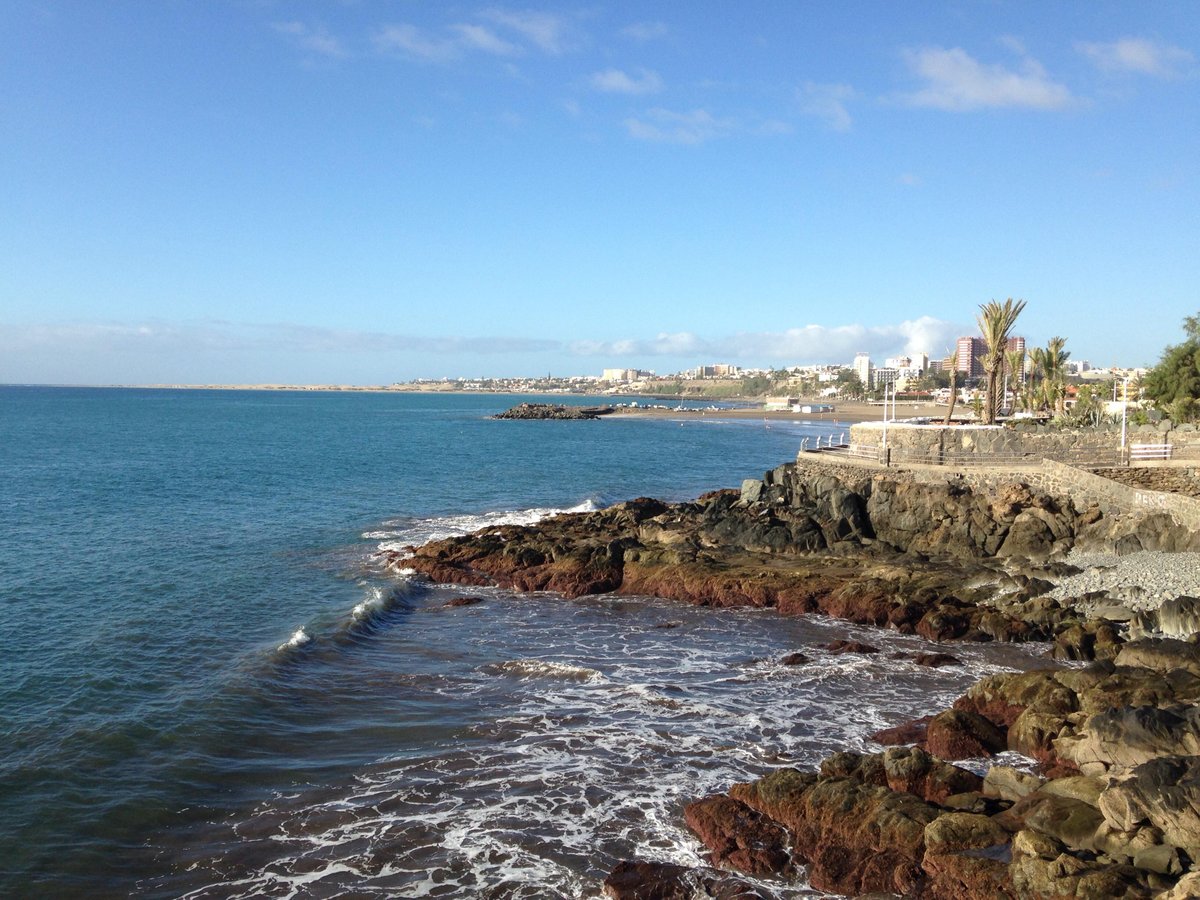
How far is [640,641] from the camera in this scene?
65.4 ft

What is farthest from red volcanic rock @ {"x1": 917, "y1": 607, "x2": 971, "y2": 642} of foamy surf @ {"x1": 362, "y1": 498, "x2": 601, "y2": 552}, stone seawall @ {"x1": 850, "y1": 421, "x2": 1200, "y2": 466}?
foamy surf @ {"x1": 362, "y1": 498, "x2": 601, "y2": 552}

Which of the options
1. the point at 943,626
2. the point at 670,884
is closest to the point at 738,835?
the point at 670,884

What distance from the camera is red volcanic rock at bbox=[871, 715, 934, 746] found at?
13414 mm

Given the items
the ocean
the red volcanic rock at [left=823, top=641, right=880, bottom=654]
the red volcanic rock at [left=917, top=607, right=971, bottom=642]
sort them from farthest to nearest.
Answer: the red volcanic rock at [left=917, top=607, right=971, bottom=642] < the red volcanic rock at [left=823, top=641, right=880, bottom=654] < the ocean

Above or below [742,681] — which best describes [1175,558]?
above

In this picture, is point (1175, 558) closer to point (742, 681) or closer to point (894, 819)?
point (742, 681)

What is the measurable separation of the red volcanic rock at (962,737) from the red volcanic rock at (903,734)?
0.65ft

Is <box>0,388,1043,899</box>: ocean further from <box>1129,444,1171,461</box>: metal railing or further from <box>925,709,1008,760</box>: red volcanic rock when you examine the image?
<box>1129,444,1171,461</box>: metal railing

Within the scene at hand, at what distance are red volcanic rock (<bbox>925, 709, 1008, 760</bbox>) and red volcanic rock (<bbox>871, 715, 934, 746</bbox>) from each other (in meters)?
0.20

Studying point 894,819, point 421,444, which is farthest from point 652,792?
point 421,444

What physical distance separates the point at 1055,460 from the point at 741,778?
22.7 meters

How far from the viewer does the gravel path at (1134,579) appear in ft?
64.0

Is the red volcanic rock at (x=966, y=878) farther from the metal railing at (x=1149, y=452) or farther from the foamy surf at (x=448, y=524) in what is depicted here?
the metal railing at (x=1149, y=452)

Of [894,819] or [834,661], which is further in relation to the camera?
[834,661]
